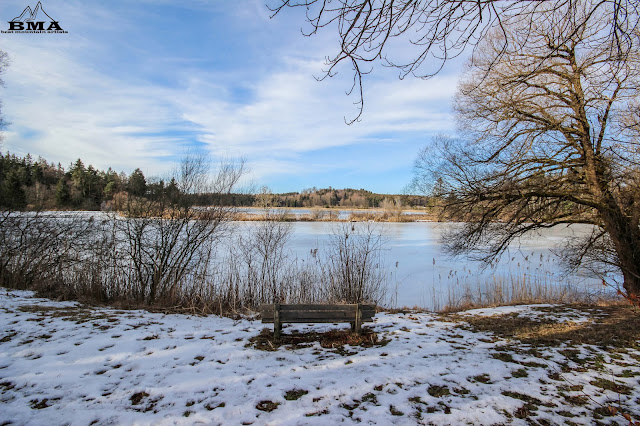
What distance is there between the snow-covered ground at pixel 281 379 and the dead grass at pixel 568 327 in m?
0.46

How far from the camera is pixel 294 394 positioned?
324 cm

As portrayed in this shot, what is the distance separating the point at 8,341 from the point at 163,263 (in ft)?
14.5

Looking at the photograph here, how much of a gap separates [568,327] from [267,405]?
5476 mm

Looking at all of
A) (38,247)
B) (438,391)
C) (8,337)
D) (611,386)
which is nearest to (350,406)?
(438,391)

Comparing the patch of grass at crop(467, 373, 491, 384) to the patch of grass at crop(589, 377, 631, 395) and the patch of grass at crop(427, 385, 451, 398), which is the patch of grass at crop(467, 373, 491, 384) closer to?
the patch of grass at crop(427, 385, 451, 398)

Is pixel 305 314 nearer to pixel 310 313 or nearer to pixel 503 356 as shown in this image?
pixel 310 313

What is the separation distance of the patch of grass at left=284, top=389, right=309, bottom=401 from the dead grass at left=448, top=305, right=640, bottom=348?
12.1ft

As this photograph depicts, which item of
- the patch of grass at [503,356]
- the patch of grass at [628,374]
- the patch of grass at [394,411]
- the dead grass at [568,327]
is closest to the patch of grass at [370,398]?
the patch of grass at [394,411]

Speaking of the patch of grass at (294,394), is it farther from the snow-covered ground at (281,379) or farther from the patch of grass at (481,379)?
the patch of grass at (481,379)

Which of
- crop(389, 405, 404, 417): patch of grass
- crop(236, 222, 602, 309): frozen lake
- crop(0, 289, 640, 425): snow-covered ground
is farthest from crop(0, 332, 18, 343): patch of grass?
crop(236, 222, 602, 309): frozen lake

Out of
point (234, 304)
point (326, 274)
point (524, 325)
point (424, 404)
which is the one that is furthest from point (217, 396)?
point (326, 274)

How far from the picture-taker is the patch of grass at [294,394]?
10.4ft

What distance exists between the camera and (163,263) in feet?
28.2

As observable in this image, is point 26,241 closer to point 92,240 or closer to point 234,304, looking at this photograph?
point 92,240
